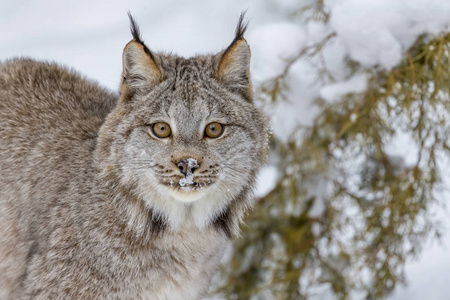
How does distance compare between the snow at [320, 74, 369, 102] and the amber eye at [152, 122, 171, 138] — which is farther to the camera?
the snow at [320, 74, 369, 102]

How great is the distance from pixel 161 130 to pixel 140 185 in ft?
1.21

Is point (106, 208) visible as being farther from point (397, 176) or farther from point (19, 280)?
point (397, 176)

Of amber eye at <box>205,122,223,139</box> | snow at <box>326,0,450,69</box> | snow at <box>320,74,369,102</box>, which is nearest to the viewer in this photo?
amber eye at <box>205,122,223,139</box>

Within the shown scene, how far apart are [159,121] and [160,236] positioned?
766 mm

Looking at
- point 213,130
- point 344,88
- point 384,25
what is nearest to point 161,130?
point 213,130

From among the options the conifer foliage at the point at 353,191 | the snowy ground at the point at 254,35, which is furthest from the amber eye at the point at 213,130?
the conifer foliage at the point at 353,191

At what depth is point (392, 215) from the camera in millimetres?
6160

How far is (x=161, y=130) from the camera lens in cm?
382

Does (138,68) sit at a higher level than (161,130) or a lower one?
higher

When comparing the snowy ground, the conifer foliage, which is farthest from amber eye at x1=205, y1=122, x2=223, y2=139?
the conifer foliage

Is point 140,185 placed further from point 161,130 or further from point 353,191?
point 353,191

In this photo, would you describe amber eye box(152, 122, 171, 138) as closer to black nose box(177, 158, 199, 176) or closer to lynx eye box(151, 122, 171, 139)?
lynx eye box(151, 122, 171, 139)

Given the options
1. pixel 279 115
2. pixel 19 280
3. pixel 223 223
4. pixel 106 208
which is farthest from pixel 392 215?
pixel 19 280

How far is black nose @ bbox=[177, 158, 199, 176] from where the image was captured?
3.63m
